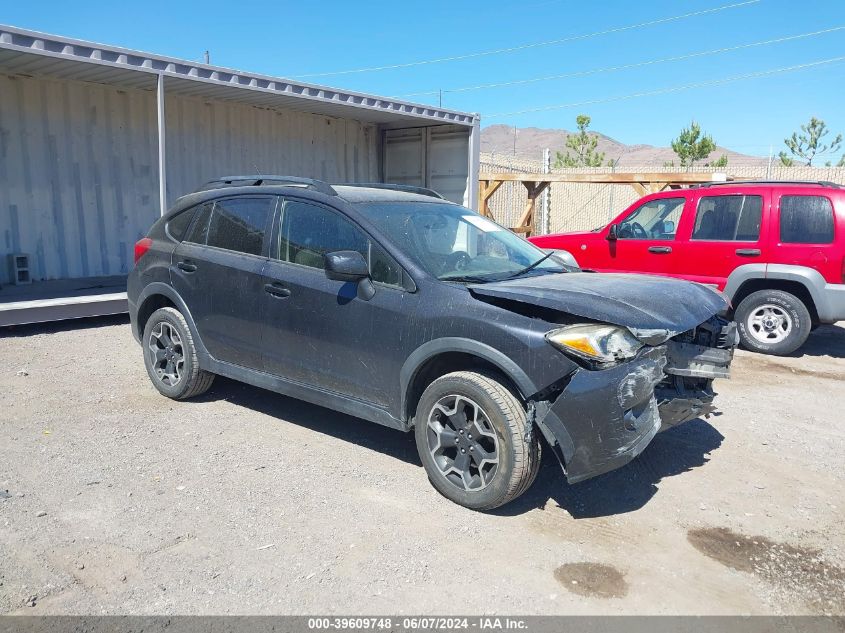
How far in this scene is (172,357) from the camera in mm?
5855

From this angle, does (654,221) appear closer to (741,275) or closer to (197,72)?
(741,275)

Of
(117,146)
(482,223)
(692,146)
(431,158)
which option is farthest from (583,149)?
(482,223)

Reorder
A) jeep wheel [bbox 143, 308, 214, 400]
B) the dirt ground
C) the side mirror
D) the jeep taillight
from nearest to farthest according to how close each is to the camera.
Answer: the dirt ground → the side mirror → jeep wheel [bbox 143, 308, 214, 400] → the jeep taillight

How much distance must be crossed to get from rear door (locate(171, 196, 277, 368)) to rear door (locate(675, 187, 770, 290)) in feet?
18.4

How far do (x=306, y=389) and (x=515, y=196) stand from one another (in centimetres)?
1996

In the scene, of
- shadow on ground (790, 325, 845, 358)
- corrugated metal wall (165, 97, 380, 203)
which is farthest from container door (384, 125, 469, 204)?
shadow on ground (790, 325, 845, 358)

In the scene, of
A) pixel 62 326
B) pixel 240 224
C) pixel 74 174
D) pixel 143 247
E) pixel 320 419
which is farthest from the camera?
pixel 74 174

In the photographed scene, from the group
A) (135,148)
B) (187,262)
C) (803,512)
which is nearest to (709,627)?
(803,512)

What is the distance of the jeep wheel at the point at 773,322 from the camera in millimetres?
7988

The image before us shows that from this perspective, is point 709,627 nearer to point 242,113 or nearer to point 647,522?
point 647,522

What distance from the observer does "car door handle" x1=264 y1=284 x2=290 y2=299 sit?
4860 millimetres

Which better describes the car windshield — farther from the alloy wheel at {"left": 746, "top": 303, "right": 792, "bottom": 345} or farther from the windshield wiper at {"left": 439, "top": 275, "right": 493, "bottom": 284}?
the alloy wheel at {"left": 746, "top": 303, "right": 792, "bottom": 345}

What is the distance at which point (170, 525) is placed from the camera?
3812 millimetres

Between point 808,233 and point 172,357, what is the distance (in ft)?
22.7
